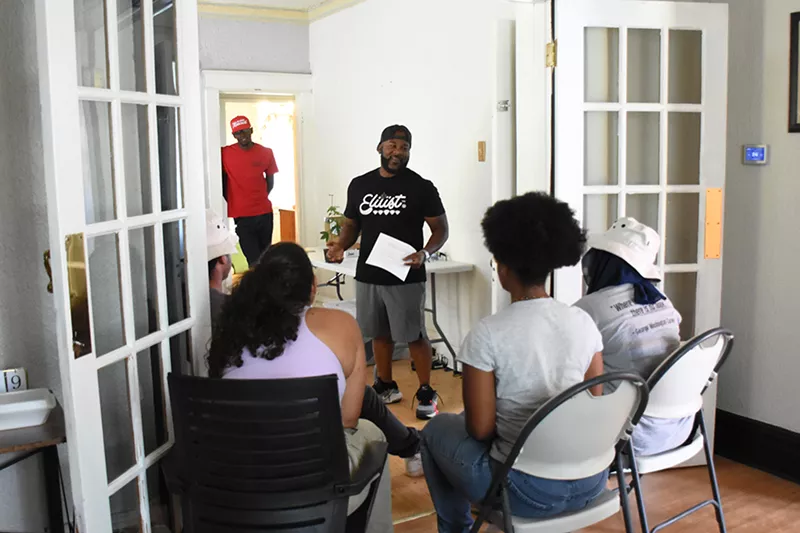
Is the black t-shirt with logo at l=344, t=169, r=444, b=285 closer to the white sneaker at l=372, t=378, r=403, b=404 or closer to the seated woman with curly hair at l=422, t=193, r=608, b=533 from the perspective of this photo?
the white sneaker at l=372, t=378, r=403, b=404

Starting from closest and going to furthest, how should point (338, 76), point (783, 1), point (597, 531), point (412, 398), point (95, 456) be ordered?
point (95, 456), point (597, 531), point (783, 1), point (412, 398), point (338, 76)

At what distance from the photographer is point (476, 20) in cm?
475

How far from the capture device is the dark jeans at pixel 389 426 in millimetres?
2566

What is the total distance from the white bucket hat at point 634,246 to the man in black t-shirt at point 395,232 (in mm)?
1575

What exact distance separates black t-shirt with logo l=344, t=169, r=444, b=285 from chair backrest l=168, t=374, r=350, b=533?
224cm

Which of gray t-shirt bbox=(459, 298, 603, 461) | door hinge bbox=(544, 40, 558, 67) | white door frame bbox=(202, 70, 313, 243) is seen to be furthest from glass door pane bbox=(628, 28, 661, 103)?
white door frame bbox=(202, 70, 313, 243)

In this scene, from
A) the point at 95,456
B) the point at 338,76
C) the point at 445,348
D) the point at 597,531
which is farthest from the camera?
the point at 338,76

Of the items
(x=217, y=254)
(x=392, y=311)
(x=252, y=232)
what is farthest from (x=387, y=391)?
(x=252, y=232)

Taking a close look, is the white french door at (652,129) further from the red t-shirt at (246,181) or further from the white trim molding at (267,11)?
the red t-shirt at (246,181)

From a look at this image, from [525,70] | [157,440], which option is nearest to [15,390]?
[157,440]

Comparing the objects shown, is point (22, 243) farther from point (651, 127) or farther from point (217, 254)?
point (651, 127)

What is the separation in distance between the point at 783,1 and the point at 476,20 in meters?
1.97

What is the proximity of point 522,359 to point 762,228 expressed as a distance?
6.35ft

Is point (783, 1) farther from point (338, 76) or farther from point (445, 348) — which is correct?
point (338, 76)
